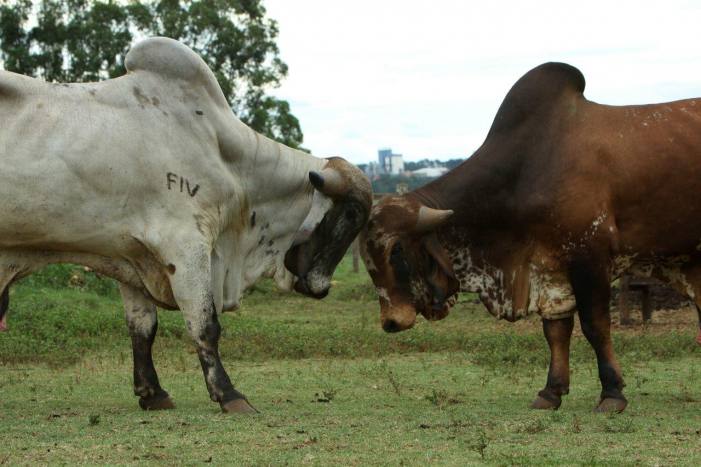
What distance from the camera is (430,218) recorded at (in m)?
7.97

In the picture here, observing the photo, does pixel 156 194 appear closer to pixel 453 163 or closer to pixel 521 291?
pixel 521 291

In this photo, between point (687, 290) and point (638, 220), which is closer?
point (638, 220)

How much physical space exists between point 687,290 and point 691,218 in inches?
26.2

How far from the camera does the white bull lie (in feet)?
23.8

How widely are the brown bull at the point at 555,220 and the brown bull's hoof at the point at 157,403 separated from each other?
1516mm

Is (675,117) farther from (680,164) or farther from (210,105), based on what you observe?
(210,105)

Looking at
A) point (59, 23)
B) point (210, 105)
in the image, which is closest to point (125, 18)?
point (59, 23)

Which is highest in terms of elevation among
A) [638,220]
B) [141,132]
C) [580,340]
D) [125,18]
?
[125,18]

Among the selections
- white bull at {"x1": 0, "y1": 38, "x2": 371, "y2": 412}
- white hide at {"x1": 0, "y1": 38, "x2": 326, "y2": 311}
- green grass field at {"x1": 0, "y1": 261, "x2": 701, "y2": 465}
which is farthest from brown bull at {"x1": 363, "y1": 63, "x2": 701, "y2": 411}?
white hide at {"x1": 0, "y1": 38, "x2": 326, "y2": 311}

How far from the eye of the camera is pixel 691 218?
25.6 feet

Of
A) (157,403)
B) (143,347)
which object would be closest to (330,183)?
(143,347)

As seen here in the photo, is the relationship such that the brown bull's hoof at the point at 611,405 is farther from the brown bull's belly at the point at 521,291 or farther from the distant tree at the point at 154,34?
the distant tree at the point at 154,34

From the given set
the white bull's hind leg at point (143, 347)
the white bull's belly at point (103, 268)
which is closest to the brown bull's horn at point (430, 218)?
the white bull's belly at point (103, 268)

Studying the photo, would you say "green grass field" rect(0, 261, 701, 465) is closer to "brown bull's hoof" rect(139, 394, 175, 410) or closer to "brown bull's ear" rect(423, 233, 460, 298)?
"brown bull's hoof" rect(139, 394, 175, 410)
